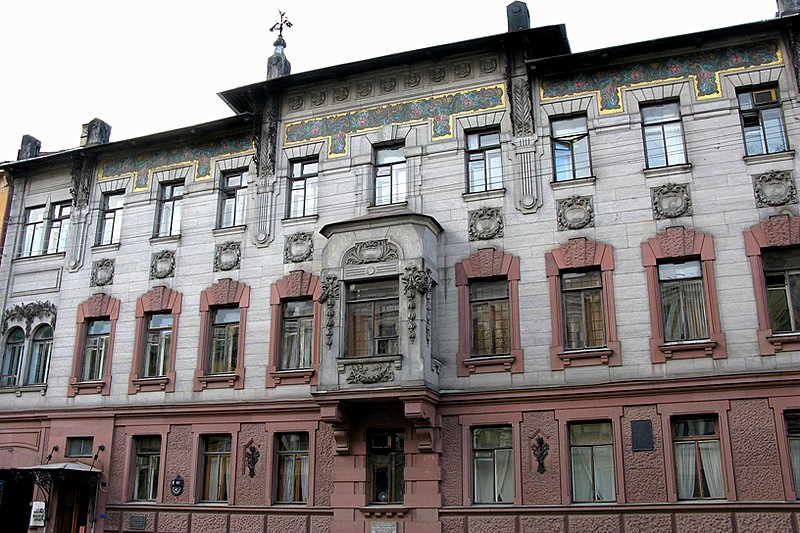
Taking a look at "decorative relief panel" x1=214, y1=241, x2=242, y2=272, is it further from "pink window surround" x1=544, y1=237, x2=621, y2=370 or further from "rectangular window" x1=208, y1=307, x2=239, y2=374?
"pink window surround" x1=544, y1=237, x2=621, y2=370

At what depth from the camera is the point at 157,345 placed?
22.5 m

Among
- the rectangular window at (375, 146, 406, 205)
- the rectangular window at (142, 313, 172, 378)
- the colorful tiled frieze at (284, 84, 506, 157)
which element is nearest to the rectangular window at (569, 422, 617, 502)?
the rectangular window at (375, 146, 406, 205)

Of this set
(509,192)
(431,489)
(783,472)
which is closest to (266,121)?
(509,192)

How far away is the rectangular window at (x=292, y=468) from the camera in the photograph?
64.3ft

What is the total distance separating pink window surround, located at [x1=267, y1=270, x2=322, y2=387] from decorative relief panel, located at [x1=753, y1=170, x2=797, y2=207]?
35.5ft

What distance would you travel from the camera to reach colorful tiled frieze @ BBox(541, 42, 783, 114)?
18.8m

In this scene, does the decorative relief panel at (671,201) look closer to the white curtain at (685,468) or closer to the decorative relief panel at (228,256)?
the white curtain at (685,468)

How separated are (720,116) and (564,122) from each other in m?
3.74

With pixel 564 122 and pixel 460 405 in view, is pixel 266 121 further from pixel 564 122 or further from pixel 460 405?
pixel 460 405

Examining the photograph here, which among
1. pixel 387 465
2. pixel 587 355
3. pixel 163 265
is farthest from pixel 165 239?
pixel 587 355

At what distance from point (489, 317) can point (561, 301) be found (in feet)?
5.94

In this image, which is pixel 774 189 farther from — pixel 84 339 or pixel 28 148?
pixel 28 148

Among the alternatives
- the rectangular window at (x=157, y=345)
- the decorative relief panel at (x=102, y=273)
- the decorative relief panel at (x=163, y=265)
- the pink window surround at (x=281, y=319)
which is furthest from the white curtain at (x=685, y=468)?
the decorative relief panel at (x=102, y=273)

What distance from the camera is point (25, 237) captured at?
25594 mm
